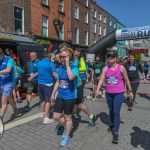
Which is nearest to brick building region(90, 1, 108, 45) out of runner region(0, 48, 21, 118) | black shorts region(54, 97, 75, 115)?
runner region(0, 48, 21, 118)

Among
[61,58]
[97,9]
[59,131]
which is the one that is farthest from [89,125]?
[97,9]

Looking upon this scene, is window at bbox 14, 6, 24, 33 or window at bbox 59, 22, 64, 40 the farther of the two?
window at bbox 59, 22, 64, 40

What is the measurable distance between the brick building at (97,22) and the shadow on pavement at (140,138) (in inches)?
972

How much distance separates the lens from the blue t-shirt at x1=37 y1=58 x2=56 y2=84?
5.24m

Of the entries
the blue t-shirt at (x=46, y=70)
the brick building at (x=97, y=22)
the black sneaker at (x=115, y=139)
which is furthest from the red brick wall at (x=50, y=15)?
the black sneaker at (x=115, y=139)

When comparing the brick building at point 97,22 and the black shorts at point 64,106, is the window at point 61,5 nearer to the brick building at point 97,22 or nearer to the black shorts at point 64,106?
the brick building at point 97,22

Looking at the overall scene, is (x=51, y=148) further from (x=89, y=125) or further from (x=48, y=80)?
(x=48, y=80)

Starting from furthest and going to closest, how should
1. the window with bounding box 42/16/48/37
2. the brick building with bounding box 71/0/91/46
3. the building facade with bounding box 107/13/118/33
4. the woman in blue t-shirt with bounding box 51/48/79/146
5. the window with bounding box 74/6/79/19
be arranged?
the building facade with bounding box 107/13/118/33 < the window with bounding box 74/6/79/19 < the brick building with bounding box 71/0/91/46 < the window with bounding box 42/16/48/37 < the woman in blue t-shirt with bounding box 51/48/79/146

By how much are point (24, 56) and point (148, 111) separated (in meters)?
5.95

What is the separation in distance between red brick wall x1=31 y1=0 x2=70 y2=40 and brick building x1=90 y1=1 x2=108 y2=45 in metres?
7.34

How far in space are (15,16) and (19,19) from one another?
410 mm

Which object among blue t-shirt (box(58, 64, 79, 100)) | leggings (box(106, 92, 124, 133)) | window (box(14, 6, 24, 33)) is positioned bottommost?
leggings (box(106, 92, 124, 133))

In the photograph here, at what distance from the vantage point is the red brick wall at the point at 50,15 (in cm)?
1741

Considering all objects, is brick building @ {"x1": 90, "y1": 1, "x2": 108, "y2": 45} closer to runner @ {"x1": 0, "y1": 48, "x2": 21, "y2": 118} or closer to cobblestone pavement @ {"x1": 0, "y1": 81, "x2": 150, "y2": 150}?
cobblestone pavement @ {"x1": 0, "y1": 81, "x2": 150, "y2": 150}
